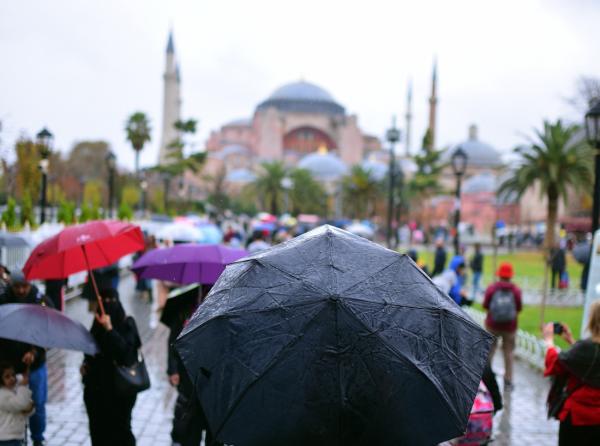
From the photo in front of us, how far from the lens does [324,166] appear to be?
7362cm

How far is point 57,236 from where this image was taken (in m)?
5.02

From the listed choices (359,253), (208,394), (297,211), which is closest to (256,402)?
(208,394)

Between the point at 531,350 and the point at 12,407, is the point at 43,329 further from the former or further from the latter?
the point at 531,350

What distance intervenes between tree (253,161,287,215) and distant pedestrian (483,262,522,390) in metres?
43.8

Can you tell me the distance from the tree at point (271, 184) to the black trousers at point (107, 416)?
155 ft

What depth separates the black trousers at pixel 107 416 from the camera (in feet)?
15.0

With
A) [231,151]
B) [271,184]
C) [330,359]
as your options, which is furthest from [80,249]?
[231,151]

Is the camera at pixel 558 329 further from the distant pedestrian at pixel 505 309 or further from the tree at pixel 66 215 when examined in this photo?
the tree at pixel 66 215

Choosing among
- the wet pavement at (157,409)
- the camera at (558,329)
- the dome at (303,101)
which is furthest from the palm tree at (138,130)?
the dome at (303,101)

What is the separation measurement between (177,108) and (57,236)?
6942cm

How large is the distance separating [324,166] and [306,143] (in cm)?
1409

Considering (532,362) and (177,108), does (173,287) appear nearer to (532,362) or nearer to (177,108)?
(532,362)

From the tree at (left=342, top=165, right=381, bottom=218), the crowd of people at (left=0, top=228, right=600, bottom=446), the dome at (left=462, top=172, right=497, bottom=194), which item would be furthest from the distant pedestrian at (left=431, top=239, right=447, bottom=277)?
the dome at (left=462, top=172, right=497, bottom=194)

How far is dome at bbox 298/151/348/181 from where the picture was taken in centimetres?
7194
